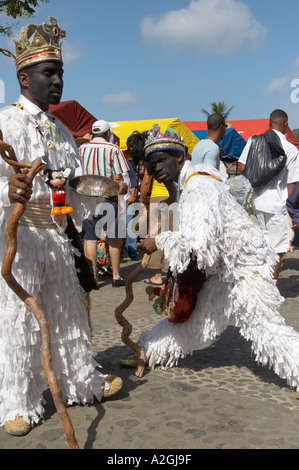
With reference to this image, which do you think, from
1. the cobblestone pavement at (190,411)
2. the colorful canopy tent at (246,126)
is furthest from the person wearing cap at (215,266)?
the colorful canopy tent at (246,126)

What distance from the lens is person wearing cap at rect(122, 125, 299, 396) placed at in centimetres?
279

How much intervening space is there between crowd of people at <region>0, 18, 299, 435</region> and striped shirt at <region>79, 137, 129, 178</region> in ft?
8.11

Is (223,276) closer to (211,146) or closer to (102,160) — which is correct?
(211,146)

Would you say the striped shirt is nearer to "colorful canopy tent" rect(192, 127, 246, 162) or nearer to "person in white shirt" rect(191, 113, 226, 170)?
"person in white shirt" rect(191, 113, 226, 170)

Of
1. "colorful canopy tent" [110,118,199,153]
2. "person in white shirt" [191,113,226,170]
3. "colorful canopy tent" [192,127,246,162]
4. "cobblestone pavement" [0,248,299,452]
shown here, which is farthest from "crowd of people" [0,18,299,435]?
"colorful canopy tent" [192,127,246,162]

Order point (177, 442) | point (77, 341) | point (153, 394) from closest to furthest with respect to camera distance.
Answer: point (177, 442), point (77, 341), point (153, 394)

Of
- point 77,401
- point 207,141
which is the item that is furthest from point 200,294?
point 207,141

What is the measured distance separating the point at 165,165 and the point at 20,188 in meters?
1.25

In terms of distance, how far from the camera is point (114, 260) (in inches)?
247

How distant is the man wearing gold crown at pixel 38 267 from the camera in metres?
2.49
